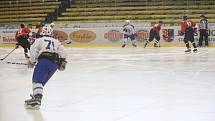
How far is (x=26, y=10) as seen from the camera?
1191 inches

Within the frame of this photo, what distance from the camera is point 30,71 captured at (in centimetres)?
1186

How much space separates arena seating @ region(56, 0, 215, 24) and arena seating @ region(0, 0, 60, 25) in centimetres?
120

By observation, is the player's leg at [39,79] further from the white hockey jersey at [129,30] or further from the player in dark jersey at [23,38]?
the white hockey jersey at [129,30]

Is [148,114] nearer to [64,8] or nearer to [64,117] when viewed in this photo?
[64,117]

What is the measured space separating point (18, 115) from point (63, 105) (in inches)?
35.3

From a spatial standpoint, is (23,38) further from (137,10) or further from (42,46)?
(137,10)

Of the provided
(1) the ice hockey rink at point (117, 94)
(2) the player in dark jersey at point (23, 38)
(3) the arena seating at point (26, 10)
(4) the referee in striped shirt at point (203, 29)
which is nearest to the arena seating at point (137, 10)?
(3) the arena seating at point (26, 10)

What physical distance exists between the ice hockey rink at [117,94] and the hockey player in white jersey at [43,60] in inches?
8.1

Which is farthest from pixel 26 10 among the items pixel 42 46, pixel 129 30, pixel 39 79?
pixel 39 79

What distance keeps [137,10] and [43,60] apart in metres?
21.5

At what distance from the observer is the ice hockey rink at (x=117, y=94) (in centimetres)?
605

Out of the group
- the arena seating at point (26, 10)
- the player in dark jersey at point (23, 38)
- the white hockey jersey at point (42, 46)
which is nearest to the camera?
the white hockey jersey at point (42, 46)

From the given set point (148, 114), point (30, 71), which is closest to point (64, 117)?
point (148, 114)

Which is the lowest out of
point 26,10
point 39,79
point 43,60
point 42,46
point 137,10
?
point 39,79
